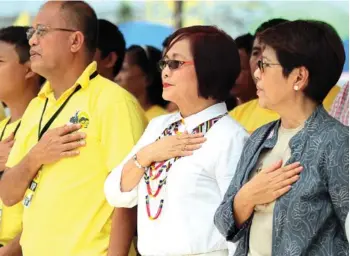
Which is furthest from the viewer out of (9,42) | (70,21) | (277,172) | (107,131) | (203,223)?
(9,42)

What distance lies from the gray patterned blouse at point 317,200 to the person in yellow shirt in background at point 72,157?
3.31 feet

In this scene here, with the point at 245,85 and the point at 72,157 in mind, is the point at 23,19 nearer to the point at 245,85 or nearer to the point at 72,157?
the point at 245,85

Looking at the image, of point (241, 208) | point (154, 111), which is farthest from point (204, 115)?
point (154, 111)

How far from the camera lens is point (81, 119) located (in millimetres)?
3492

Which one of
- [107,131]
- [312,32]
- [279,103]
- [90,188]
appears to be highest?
[312,32]

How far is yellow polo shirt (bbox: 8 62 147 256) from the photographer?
3428 millimetres

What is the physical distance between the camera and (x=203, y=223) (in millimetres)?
2936

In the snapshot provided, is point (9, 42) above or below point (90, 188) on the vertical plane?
above

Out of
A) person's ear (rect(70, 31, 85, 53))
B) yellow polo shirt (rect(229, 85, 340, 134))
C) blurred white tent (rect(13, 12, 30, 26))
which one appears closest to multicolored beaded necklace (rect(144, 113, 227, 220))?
person's ear (rect(70, 31, 85, 53))

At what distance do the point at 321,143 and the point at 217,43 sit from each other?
0.71 m

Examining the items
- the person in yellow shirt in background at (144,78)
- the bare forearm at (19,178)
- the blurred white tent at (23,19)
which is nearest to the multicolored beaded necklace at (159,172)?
the bare forearm at (19,178)

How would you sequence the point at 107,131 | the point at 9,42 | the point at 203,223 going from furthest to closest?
the point at 9,42, the point at 107,131, the point at 203,223

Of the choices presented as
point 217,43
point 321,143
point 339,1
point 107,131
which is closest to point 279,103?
point 321,143

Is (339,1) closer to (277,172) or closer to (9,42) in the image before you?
(9,42)
